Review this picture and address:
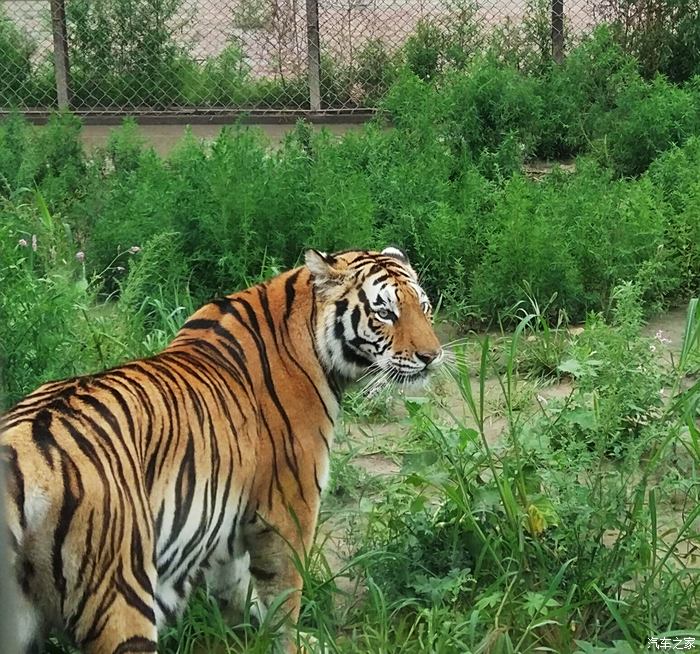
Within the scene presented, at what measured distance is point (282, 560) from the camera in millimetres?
3545

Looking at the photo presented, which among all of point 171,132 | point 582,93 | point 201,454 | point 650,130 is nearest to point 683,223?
point 650,130

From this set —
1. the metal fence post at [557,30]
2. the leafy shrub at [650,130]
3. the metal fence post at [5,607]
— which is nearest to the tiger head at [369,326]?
the metal fence post at [5,607]

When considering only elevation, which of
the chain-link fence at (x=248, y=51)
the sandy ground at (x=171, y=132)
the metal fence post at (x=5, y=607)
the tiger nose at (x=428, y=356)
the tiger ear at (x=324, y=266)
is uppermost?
the chain-link fence at (x=248, y=51)

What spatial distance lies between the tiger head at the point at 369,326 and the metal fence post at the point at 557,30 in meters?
6.27

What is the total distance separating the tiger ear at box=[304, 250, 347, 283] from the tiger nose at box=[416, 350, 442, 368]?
1.09 feet

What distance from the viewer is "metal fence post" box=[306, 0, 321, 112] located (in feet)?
31.7

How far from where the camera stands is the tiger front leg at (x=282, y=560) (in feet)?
11.6

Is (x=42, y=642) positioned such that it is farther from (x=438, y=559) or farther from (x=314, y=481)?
(x=438, y=559)

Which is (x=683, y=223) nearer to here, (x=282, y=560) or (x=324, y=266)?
(x=324, y=266)

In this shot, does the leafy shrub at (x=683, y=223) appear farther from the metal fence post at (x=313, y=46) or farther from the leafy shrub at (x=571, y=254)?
the metal fence post at (x=313, y=46)

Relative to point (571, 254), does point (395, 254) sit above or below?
above

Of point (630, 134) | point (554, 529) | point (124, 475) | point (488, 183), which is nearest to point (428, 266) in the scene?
point (488, 183)

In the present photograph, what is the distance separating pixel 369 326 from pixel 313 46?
6.29 meters

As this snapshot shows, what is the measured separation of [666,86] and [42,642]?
20.8 ft
